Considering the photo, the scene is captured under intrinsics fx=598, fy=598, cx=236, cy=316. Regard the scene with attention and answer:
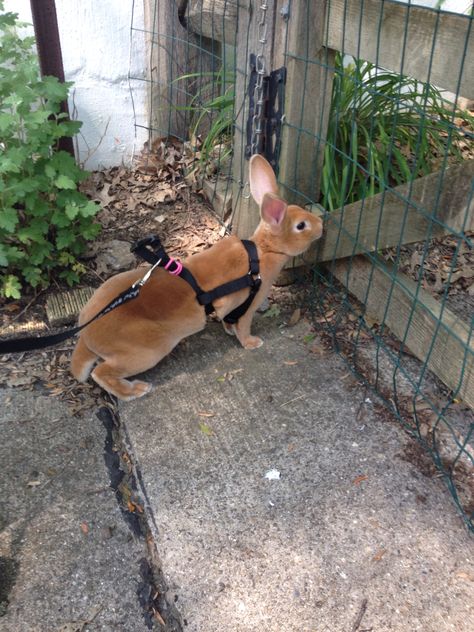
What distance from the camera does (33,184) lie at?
3.38 metres

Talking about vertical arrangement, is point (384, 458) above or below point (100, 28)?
below

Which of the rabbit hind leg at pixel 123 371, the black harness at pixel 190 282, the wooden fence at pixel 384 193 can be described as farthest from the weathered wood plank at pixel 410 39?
the rabbit hind leg at pixel 123 371

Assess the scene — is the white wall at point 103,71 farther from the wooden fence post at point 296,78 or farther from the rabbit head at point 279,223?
the rabbit head at point 279,223

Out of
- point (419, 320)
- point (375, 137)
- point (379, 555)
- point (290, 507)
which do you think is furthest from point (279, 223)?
point (379, 555)

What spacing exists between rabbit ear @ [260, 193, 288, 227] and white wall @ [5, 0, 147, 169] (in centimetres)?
211

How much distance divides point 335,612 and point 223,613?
1.34 ft

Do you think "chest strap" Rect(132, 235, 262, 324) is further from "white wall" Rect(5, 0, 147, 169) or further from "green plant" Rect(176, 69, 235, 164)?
"white wall" Rect(5, 0, 147, 169)

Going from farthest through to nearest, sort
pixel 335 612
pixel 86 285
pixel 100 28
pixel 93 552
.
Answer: pixel 100 28
pixel 86 285
pixel 93 552
pixel 335 612

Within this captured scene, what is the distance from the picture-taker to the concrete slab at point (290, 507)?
2205mm

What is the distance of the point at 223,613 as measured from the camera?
218 cm

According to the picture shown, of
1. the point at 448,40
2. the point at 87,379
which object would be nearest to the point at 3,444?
the point at 87,379

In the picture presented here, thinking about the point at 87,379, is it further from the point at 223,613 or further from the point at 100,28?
the point at 100,28

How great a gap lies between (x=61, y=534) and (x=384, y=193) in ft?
6.97

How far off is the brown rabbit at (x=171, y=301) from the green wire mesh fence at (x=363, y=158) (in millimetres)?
267
